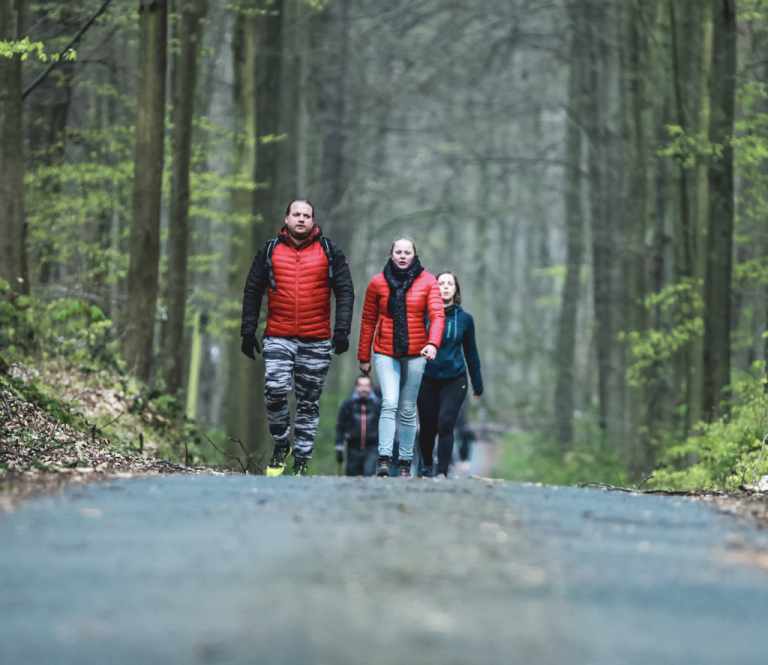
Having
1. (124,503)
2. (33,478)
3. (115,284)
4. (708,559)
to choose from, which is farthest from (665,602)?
(115,284)

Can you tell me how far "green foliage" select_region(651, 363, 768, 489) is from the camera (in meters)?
9.94

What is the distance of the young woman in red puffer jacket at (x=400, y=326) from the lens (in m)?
9.55

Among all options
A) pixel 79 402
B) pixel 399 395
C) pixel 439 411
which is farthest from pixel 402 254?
pixel 79 402

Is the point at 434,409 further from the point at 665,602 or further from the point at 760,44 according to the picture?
the point at 760,44

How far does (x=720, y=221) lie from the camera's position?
15.7 metres

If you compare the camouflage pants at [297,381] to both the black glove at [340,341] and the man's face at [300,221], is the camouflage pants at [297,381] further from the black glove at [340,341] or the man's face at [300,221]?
the man's face at [300,221]

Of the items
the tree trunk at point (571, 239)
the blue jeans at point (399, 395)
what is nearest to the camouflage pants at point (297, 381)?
the blue jeans at point (399, 395)

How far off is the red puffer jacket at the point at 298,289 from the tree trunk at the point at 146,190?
520 cm

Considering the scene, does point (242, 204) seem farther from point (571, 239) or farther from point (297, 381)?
point (571, 239)

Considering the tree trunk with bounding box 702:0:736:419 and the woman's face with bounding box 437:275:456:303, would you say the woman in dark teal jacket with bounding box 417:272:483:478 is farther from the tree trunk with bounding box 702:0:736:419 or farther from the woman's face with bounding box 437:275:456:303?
the tree trunk with bounding box 702:0:736:419

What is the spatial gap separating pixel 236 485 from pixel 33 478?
1.24 metres

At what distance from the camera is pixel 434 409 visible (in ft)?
34.3

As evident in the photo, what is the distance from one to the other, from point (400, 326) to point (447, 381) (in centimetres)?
112

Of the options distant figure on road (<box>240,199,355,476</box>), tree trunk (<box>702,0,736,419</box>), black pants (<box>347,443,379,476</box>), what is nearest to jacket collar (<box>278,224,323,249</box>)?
distant figure on road (<box>240,199,355,476</box>)
